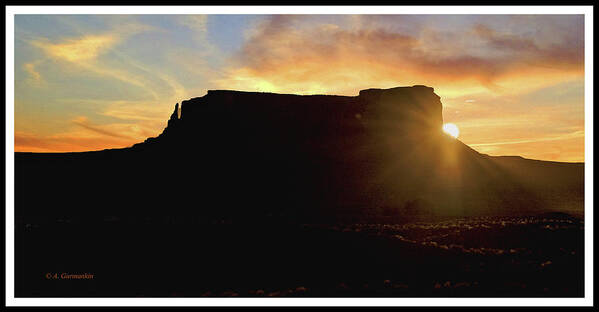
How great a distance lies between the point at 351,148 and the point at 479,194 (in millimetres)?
18326

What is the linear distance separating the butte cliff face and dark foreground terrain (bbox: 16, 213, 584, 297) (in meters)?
22.4

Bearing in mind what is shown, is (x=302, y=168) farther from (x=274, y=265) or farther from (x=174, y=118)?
(x=274, y=265)

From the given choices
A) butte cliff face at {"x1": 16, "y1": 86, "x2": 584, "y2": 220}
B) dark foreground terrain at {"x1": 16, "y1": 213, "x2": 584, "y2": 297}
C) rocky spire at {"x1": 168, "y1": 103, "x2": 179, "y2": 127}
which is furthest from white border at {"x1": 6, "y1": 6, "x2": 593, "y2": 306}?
rocky spire at {"x1": 168, "y1": 103, "x2": 179, "y2": 127}

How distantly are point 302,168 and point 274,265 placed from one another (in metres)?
43.7

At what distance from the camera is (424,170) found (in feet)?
200

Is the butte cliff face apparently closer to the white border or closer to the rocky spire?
the rocky spire

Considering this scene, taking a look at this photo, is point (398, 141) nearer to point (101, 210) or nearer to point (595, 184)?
point (101, 210)

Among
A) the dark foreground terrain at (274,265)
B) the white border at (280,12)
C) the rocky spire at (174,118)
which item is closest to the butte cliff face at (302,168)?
the rocky spire at (174,118)

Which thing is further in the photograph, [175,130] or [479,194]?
[175,130]

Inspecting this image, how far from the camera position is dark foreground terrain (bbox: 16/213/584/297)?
44.5 feet

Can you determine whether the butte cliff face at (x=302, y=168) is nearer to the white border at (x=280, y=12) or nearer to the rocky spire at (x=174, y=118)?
the rocky spire at (x=174, y=118)

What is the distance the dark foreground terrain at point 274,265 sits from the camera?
13.6 m

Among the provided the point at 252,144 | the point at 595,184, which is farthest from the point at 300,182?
the point at 595,184

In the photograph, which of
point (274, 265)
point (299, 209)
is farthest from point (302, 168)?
point (274, 265)
